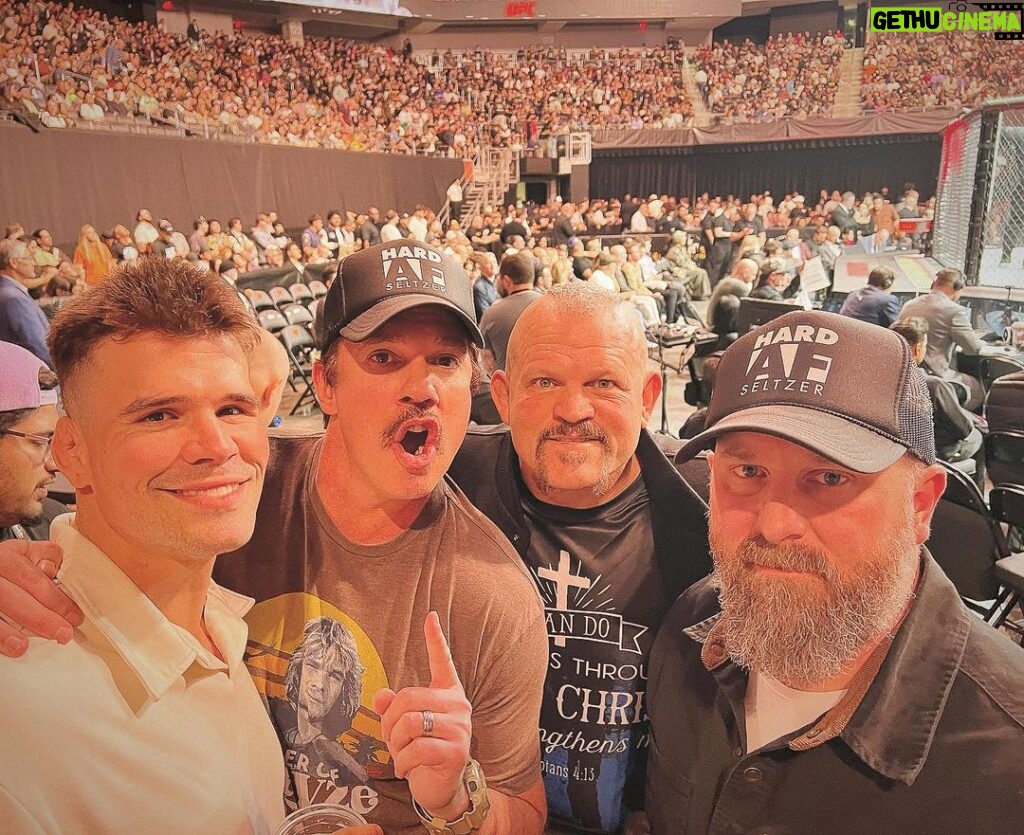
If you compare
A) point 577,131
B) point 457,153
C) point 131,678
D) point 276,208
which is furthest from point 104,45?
point 131,678

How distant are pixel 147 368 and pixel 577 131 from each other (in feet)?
60.3

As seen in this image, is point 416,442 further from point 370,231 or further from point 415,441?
point 370,231

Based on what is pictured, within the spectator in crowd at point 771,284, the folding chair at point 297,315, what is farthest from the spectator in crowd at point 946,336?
the folding chair at point 297,315

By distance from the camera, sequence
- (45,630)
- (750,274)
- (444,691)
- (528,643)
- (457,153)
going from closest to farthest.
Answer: (45,630), (444,691), (528,643), (750,274), (457,153)

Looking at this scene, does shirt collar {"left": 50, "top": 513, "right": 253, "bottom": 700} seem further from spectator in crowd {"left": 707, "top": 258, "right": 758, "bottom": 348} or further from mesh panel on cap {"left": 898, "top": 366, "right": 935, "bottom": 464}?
spectator in crowd {"left": 707, "top": 258, "right": 758, "bottom": 348}

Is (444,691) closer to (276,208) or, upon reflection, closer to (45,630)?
(45,630)

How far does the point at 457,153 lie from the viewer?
664 inches

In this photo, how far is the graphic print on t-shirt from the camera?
132cm

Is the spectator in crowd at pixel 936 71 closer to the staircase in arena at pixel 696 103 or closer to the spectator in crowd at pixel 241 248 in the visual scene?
the staircase in arena at pixel 696 103

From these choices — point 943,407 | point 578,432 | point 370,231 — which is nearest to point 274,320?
point 370,231

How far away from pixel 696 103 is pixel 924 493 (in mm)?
18546

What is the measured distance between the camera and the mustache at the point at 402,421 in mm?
1278

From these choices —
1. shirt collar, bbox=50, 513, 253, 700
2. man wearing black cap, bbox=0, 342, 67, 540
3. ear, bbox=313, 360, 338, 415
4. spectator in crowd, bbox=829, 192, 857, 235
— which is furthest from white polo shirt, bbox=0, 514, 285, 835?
spectator in crowd, bbox=829, 192, 857, 235

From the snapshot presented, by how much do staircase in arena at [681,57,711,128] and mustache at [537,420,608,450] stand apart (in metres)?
16.5
